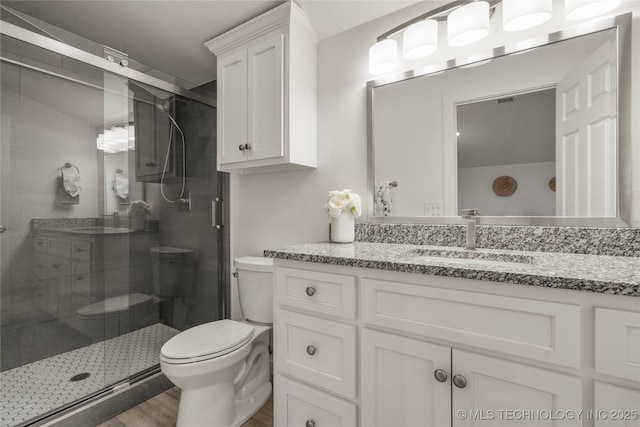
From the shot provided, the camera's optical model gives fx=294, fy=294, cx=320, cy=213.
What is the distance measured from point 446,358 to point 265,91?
4.93 ft

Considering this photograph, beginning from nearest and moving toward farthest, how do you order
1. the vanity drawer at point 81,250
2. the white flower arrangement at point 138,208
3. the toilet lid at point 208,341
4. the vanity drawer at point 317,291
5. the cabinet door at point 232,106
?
the vanity drawer at point 317,291 → the toilet lid at point 208,341 → the cabinet door at point 232,106 → the vanity drawer at point 81,250 → the white flower arrangement at point 138,208

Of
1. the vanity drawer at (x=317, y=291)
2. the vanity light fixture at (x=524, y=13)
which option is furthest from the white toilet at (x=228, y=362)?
the vanity light fixture at (x=524, y=13)

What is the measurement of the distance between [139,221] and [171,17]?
136cm

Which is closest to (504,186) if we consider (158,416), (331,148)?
(331,148)

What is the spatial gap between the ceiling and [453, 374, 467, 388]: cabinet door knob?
1627 millimetres

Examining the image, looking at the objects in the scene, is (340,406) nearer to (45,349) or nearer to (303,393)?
(303,393)

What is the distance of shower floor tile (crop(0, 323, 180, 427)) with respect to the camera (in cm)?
146

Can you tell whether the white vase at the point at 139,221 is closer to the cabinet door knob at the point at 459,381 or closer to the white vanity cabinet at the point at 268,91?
the white vanity cabinet at the point at 268,91

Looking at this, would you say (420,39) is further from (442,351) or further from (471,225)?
(442,351)

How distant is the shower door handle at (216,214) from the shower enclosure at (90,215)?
28 mm

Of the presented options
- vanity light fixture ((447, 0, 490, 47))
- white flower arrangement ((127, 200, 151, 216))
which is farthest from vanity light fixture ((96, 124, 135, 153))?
vanity light fixture ((447, 0, 490, 47))

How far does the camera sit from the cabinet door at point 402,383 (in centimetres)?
88

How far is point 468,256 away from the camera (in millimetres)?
1206

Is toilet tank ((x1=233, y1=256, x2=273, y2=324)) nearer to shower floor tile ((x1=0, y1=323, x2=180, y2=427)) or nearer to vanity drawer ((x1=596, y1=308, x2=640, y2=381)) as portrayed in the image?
shower floor tile ((x1=0, y1=323, x2=180, y2=427))
